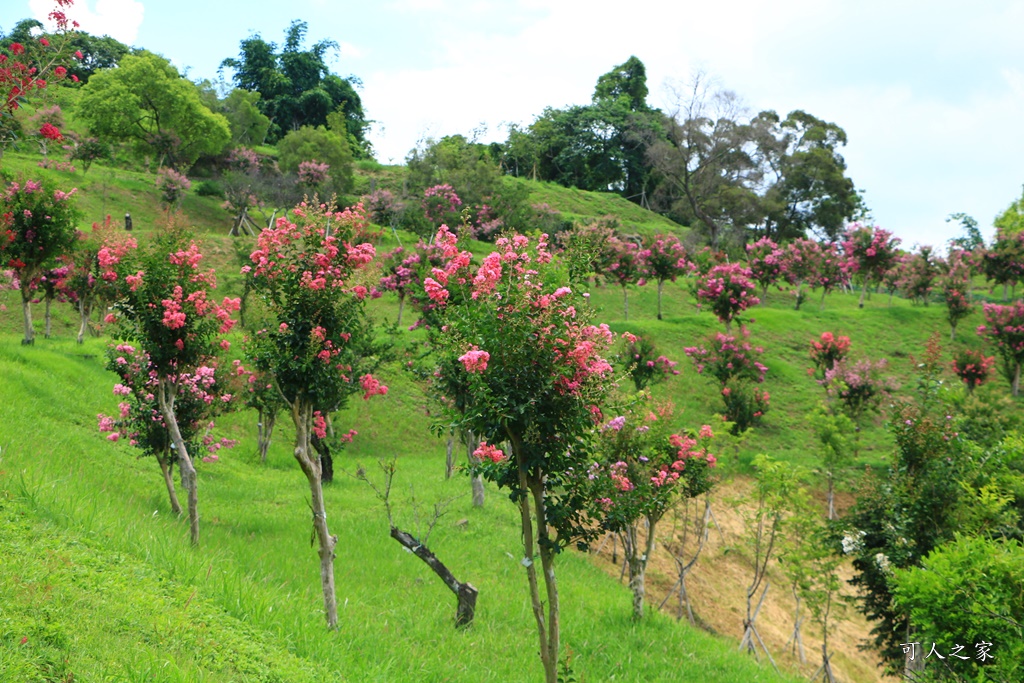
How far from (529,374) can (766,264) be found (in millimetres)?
33028

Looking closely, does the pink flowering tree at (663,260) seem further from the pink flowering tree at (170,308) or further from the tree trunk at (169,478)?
the pink flowering tree at (170,308)

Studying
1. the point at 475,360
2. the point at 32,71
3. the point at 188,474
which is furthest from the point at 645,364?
the point at 32,71

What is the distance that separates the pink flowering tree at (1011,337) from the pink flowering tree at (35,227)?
3202 cm

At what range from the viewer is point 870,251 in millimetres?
37344

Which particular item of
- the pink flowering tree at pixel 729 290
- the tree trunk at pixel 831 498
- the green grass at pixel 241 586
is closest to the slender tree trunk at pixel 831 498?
the tree trunk at pixel 831 498

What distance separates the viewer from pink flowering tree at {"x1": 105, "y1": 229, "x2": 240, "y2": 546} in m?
10.3

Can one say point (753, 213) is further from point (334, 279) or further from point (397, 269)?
point (334, 279)

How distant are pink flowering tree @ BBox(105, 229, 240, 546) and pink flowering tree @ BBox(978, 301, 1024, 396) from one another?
Answer: 96.9ft

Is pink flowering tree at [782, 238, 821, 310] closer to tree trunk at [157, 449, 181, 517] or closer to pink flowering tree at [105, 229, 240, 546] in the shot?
tree trunk at [157, 449, 181, 517]

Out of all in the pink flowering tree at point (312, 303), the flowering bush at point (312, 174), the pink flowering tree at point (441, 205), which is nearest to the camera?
the pink flowering tree at point (312, 303)

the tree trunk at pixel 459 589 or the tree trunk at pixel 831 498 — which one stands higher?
the tree trunk at pixel 459 589

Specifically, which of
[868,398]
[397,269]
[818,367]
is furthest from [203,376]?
[818,367]

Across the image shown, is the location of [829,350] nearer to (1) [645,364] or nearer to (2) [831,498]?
(1) [645,364]

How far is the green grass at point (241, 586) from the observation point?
5.66 metres
